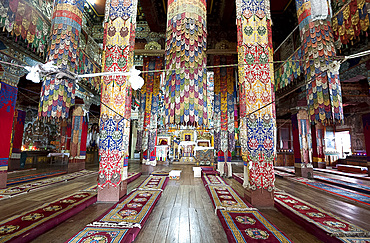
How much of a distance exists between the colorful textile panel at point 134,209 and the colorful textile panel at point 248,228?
1.08 m

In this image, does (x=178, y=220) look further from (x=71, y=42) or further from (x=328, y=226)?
(x=71, y=42)

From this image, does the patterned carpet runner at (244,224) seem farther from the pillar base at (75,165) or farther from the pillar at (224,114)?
the pillar base at (75,165)

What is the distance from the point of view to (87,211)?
2682 mm

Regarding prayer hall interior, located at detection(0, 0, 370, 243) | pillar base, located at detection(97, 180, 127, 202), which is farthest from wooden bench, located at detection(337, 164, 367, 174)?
pillar base, located at detection(97, 180, 127, 202)

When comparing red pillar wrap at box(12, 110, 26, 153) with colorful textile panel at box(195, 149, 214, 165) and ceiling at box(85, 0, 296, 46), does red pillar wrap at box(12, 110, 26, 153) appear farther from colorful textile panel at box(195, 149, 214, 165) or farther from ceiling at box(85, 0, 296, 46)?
colorful textile panel at box(195, 149, 214, 165)

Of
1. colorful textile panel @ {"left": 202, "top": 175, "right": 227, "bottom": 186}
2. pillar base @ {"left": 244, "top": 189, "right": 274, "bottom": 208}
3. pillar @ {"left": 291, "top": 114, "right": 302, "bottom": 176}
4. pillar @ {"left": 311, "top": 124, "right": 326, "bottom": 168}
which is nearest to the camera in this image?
pillar base @ {"left": 244, "top": 189, "right": 274, "bottom": 208}

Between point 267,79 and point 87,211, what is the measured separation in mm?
3782

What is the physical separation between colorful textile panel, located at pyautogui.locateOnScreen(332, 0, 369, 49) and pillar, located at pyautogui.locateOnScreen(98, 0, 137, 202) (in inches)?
185

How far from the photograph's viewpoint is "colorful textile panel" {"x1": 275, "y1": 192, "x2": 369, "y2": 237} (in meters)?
1.94

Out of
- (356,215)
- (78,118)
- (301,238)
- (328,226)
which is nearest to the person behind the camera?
(301,238)

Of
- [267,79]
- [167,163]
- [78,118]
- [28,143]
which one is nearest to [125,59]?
[267,79]

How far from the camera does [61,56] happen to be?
138 inches

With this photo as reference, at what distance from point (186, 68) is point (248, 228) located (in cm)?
232

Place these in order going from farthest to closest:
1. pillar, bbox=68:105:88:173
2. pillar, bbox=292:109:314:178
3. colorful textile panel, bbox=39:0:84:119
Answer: pillar, bbox=68:105:88:173 → pillar, bbox=292:109:314:178 → colorful textile panel, bbox=39:0:84:119
